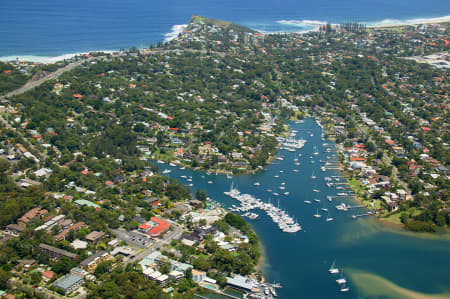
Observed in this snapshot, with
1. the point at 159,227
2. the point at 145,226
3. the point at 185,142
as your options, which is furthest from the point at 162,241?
the point at 185,142

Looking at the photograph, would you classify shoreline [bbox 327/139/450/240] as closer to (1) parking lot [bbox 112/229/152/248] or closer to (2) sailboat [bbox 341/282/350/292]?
(2) sailboat [bbox 341/282/350/292]

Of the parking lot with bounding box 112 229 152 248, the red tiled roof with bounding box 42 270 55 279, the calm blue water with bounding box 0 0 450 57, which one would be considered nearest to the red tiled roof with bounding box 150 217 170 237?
the parking lot with bounding box 112 229 152 248

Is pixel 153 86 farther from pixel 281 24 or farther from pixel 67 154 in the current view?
pixel 281 24

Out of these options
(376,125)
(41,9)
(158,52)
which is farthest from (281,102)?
(41,9)

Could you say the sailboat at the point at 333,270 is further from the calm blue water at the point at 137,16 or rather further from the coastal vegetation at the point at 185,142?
the calm blue water at the point at 137,16

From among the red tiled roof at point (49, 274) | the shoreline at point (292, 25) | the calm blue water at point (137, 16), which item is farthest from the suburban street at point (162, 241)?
the calm blue water at point (137, 16)

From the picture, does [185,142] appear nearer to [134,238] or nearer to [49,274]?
[134,238]
